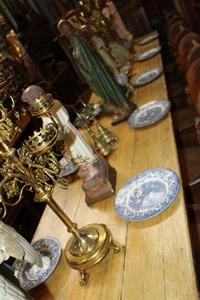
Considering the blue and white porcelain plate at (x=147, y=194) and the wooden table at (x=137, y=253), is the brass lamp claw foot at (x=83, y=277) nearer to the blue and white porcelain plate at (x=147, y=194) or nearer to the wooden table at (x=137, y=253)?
the wooden table at (x=137, y=253)

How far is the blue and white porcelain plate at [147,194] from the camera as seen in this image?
5.41ft

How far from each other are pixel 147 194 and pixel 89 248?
446 mm

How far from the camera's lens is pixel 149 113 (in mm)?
2717

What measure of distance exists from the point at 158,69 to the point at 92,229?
8.34 ft

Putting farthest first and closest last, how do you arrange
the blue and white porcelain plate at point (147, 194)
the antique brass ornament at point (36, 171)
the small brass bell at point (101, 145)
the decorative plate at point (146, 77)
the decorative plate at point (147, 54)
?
the decorative plate at point (147, 54), the decorative plate at point (146, 77), the small brass bell at point (101, 145), the blue and white porcelain plate at point (147, 194), the antique brass ornament at point (36, 171)

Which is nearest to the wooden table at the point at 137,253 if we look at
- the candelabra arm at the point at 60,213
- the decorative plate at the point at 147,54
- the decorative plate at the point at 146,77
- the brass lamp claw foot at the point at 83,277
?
the brass lamp claw foot at the point at 83,277

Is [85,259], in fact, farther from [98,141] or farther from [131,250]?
[98,141]

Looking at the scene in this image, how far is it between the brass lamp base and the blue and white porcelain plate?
17 centimetres

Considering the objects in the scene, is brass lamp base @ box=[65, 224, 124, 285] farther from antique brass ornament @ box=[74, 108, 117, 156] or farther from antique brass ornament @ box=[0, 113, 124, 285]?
antique brass ornament @ box=[74, 108, 117, 156]

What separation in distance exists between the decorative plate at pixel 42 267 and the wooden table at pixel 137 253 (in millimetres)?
37

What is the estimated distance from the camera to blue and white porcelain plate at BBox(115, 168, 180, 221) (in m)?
1.65

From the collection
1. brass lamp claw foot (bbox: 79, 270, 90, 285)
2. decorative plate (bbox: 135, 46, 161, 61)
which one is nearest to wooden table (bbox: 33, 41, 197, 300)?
brass lamp claw foot (bbox: 79, 270, 90, 285)

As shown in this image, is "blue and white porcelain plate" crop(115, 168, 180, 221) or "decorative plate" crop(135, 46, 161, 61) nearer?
"blue and white porcelain plate" crop(115, 168, 180, 221)

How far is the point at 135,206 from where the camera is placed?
1.74 metres
